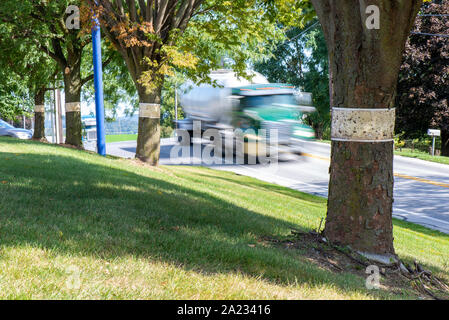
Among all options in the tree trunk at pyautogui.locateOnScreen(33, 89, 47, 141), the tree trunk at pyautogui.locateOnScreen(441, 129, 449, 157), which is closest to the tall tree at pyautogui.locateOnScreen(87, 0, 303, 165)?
the tree trunk at pyautogui.locateOnScreen(33, 89, 47, 141)

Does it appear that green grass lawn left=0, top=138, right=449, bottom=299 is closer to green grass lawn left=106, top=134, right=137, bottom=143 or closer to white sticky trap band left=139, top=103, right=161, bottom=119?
white sticky trap band left=139, top=103, right=161, bottom=119

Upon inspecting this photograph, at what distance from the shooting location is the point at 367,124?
190 inches

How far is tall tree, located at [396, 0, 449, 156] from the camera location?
89.3 feet

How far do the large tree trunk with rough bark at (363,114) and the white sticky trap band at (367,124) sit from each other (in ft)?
0.04

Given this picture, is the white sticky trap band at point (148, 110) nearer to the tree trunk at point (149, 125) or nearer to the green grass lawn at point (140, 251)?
the tree trunk at point (149, 125)

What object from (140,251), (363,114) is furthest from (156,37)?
(140,251)

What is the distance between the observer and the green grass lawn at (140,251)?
10.0 ft

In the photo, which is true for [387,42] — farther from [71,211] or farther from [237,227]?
[71,211]

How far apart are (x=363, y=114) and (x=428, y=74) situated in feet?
88.1

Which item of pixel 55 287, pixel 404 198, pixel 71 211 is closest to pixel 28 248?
pixel 55 287

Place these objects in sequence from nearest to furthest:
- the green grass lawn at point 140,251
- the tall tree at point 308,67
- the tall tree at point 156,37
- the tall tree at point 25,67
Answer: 1. the green grass lawn at point 140,251
2. the tall tree at point 156,37
3. the tall tree at point 25,67
4. the tall tree at point 308,67

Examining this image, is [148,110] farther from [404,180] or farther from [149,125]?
[404,180]

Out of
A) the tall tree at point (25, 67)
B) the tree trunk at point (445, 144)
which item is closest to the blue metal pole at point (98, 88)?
the tall tree at point (25, 67)

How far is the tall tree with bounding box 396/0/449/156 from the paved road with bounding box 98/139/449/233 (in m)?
6.04
